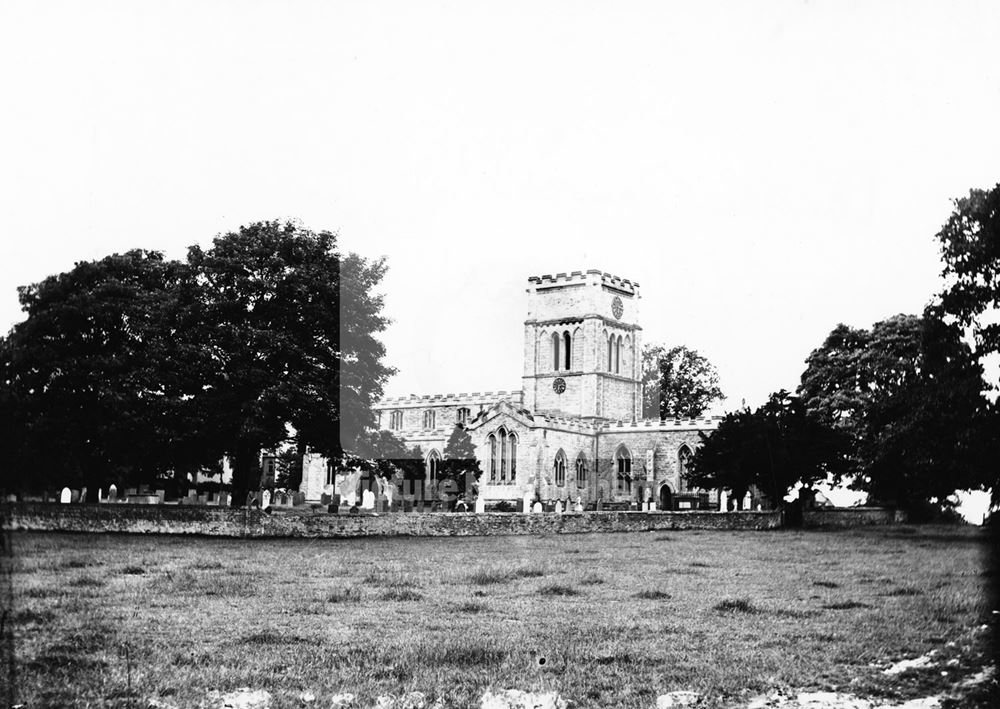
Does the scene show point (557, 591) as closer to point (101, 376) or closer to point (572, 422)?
point (101, 376)

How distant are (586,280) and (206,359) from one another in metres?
41.2

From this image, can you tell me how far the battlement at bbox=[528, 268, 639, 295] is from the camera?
68.1 meters

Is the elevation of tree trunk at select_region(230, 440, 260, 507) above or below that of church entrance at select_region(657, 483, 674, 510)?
above

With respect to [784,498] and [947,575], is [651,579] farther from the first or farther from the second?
[784,498]

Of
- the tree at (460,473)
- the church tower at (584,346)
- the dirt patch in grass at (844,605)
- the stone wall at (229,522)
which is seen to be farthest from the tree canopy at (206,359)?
the church tower at (584,346)

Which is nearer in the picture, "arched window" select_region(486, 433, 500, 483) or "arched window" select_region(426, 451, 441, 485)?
"arched window" select_region(486, 433, 500, 483)

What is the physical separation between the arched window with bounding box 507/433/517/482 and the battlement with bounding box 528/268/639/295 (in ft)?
48.9

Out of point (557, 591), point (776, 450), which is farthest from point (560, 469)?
Answer: point (557, 591)

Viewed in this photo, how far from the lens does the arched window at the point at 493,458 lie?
188 feet

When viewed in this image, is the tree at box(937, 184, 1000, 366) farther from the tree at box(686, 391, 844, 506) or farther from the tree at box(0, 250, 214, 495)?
the tree at box(0, 250, 214, 495)

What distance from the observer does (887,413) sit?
3009cm

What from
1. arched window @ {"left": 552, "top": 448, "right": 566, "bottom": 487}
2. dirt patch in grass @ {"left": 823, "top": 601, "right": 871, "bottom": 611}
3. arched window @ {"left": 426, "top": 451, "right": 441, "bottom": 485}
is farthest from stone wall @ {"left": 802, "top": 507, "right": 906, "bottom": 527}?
arched window @ {"left": 426, "top": 451, "right": 441, "bottom": 485}

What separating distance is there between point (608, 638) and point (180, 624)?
4.43 meters

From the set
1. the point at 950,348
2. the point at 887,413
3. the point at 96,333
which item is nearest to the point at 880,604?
the point at 950,348
